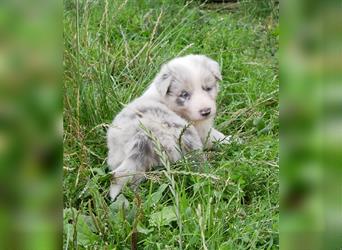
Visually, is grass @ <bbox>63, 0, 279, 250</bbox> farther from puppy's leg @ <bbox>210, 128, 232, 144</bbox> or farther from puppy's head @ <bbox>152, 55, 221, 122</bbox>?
puppy's head @ <bbox>152, 55, 221, 122</bbox>

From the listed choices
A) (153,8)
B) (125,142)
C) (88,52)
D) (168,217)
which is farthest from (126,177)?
(153,8)

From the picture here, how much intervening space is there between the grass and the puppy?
72 mm

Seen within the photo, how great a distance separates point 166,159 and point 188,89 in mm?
1121

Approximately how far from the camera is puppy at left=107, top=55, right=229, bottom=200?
263 centimetres

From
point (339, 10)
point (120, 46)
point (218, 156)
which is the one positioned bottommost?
point (218, 156)

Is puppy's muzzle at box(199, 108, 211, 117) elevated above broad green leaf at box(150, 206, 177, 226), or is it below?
above

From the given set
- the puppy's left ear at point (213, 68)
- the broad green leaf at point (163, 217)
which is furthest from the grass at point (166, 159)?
the puppy's left ear at point (213, 68)

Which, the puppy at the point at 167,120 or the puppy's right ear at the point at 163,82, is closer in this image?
the puppy at the point at 167,120

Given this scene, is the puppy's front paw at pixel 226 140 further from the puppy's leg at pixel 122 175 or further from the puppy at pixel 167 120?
the puppy's leg at pixel 122 175

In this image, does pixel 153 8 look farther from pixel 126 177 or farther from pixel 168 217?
pixel 168 217

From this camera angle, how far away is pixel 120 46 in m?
4.11

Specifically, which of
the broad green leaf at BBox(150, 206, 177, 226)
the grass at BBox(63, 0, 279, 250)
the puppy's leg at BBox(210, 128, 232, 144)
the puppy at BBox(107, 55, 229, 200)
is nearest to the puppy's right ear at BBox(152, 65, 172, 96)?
the puppy at BBox(107, 55, 229, 200)

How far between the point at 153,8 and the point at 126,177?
3.15m

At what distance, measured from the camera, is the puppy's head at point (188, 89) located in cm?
317
